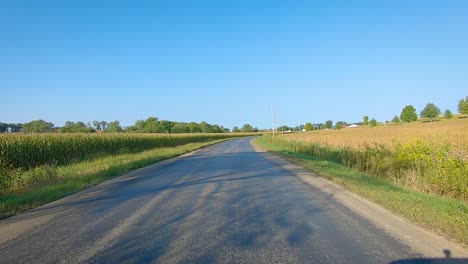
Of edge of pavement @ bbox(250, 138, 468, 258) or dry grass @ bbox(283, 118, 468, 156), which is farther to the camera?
dry grass @ bbox(283, 118, 468, 156)

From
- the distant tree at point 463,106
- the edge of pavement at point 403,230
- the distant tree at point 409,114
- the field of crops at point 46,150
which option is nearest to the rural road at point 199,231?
the edge of pavement at point 403,230

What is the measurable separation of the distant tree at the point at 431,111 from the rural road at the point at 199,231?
12438 cm

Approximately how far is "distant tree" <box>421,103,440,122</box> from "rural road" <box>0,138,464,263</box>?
124383 mm

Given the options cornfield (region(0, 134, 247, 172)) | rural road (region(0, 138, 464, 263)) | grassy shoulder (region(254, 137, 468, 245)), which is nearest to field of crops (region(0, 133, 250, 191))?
cornfield (region(0, 134, 247, 172))

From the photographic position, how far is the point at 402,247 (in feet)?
19.1

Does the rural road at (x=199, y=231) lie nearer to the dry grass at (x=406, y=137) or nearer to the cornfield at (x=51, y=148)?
the cornfield at (x=51, y=148)

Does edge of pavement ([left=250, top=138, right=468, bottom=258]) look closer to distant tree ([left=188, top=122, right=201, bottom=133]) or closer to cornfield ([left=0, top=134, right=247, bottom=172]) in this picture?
cornfield ([left=0, top=134, right=247, bottom=172])

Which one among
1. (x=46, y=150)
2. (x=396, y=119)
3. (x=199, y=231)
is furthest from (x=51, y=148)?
(x=396, y=119)

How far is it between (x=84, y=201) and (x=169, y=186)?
2.96 m

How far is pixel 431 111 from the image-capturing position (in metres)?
122

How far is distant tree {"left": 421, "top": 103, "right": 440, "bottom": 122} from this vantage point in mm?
120875

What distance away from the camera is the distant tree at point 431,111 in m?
121

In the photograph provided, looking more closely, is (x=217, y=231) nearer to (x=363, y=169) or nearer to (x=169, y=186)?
(x=169, y=186)

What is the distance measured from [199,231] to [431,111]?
427 feet
